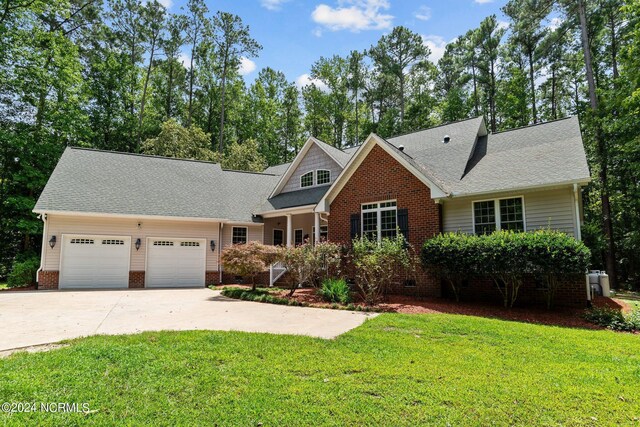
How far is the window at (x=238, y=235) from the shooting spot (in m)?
18.2

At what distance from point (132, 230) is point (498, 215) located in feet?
48.6

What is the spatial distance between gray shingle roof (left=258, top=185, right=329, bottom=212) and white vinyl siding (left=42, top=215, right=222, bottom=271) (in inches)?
96.9

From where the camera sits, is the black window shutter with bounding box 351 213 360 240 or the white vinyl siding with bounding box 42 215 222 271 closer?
the black window shutter with bounding box 351 213 360 240

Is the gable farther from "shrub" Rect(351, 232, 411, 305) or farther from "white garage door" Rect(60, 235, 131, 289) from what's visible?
"white garage door" Rect(60, 235, 131, 289)

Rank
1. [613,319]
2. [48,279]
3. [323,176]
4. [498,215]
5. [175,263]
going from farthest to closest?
[323,176]
[175,263]
[48,279]
[498,215]
[613,319]

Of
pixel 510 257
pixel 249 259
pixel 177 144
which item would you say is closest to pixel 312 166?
pixel 249 259

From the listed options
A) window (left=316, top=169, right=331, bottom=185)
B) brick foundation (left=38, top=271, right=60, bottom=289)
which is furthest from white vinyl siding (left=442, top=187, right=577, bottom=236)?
brick foundation (left=38, top=271, right=60, bottom=289)

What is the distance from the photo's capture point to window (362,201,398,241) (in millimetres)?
12797

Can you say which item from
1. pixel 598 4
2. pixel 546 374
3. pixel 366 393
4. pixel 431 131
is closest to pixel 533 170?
pixel 431 131

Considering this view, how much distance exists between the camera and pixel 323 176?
58.8 ft

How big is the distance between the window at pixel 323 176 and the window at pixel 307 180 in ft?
1.39

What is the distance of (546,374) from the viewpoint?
4504 mm

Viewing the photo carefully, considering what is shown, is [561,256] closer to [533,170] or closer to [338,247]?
[533,170]

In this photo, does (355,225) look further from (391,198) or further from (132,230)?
(132,230)
